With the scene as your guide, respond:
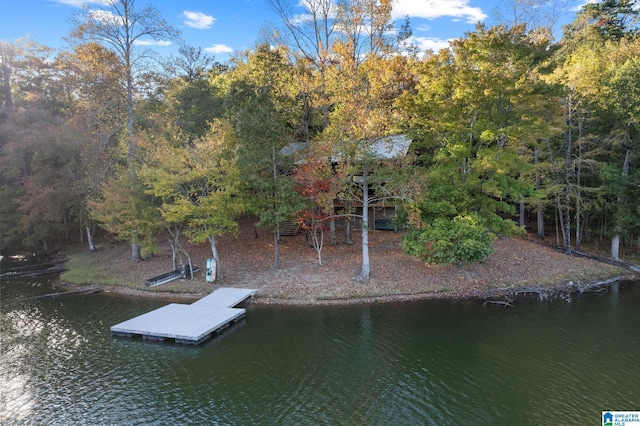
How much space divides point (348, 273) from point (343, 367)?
24.0 feet

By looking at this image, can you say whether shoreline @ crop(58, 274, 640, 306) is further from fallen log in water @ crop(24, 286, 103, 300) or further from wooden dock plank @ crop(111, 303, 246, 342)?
wooden dock plank @ crop(111, 303, 246, 342)

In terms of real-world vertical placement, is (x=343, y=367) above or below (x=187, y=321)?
below

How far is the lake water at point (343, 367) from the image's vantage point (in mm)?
8617

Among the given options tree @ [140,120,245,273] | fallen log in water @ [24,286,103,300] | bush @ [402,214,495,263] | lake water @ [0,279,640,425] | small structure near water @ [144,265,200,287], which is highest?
tree @ [140,120,245,273]

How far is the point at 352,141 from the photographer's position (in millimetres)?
16766

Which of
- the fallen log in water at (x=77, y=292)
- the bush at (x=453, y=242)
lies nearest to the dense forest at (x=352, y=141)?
the bush at (x=453, y=242)

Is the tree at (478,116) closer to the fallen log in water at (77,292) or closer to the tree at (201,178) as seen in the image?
the tree at (201,178)

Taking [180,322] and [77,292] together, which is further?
[77,292]

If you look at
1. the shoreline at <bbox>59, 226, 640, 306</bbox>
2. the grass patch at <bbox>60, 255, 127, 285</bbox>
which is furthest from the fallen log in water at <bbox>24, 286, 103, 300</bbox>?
the grass patch at <bbox>60, 255, 127, 285</bbox>

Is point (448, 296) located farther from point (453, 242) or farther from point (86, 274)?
point (86, 274)

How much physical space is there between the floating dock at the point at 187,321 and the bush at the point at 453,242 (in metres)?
8.28

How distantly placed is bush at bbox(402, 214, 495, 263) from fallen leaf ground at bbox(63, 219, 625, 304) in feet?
3.61

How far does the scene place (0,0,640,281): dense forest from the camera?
16.5 m

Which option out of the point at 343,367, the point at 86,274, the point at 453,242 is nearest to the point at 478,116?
the point at 453,242
